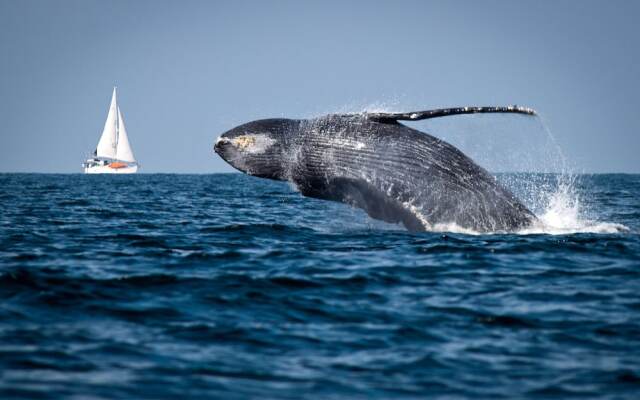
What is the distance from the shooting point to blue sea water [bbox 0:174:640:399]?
19.8 ft

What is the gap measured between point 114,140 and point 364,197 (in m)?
136

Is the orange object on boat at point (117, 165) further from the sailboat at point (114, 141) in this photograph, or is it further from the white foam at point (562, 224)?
the white foam at point (562, 224)

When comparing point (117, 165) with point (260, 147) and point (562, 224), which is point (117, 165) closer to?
point (562, 224)

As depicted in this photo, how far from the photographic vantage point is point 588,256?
451 inches

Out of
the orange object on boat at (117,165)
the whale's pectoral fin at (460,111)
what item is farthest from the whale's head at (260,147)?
the orange object on boat at (117,165)

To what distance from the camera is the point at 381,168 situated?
12180 millimetres

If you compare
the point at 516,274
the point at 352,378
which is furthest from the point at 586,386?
the point at 516,274

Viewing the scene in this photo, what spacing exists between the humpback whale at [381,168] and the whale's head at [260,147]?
0.05 feet

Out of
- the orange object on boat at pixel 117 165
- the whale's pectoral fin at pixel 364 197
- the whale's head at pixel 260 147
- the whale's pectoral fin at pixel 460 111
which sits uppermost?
the orange object on boat at pixel 117 165

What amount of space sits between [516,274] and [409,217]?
2.90 meters

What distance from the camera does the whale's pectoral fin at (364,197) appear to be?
12367mm

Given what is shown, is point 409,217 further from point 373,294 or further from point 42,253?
point 42,253

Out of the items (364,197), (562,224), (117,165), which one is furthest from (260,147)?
(117,165)

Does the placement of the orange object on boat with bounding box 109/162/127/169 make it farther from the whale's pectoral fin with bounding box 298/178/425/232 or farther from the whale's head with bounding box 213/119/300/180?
the whale's pectoral fin with bounding box 298/178/425/232
